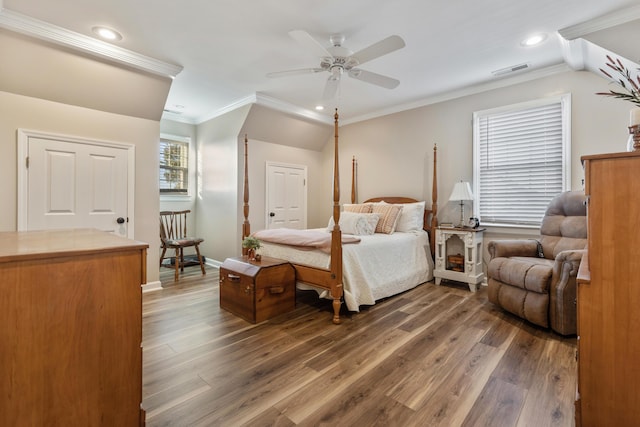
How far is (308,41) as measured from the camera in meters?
2.20

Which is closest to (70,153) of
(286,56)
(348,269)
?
(286,56)

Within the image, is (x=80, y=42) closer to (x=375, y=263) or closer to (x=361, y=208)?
(x=375, y=263)

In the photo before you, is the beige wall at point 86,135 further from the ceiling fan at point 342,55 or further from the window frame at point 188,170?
the ceiling fan at point 342,55

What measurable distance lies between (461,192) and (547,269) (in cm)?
145

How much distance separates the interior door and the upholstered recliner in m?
4.25

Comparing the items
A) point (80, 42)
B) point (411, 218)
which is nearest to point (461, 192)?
point (411, 218)

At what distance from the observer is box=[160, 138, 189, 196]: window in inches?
199

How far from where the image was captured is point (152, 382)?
1790mm

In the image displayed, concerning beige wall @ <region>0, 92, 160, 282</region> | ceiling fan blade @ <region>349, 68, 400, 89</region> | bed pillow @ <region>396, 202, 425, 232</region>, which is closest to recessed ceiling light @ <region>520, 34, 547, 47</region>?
ceiling fan blade @ <region>349, 68, 400, 89</region>

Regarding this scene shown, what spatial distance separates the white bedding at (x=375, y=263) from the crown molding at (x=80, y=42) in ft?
7.51

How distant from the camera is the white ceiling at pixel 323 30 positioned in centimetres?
224

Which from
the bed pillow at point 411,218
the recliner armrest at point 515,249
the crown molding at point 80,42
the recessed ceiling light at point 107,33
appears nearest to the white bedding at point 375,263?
the bed pillow at point 411,218

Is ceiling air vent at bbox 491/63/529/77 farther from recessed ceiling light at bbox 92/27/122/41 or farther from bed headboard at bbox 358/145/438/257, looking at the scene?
recessed ceiling light at bbox 92/27/122/41

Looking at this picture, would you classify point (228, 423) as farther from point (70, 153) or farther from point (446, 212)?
point (446, 212)
